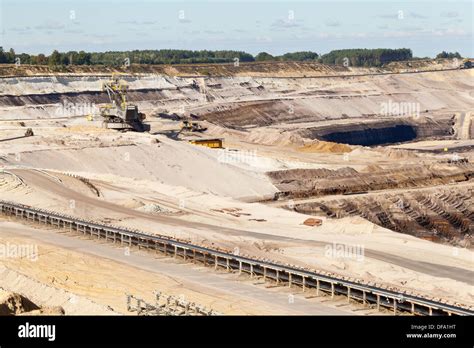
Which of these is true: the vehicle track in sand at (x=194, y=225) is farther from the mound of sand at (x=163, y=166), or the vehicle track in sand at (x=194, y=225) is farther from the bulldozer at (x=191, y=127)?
the bulldozer at (x=191, y=127)

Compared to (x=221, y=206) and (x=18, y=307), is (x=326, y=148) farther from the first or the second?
(x=18, y=307)

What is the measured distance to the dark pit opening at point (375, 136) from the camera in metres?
125

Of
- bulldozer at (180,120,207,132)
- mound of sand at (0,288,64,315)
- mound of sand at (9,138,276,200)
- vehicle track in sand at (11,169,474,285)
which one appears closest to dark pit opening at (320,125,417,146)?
bulldozer at (180,120,207,132)

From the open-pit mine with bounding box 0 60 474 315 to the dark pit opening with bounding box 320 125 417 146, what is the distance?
0.34m

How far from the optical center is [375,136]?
131 m

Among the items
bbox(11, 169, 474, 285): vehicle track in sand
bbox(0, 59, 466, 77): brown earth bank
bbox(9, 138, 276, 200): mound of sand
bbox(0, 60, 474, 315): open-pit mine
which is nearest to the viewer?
bbox(0, 60, 474, 315): open-pit mine

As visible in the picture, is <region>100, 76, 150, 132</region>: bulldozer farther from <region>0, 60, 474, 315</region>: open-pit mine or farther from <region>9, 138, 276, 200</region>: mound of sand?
<region>9, 138, 276, 200</region>: mound of sand

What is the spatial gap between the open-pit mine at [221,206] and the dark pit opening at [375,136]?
34cm

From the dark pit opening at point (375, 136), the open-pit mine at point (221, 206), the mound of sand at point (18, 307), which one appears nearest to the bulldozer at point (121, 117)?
the open-pit mine at point (221, 206)

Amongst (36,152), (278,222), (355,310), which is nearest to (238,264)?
Result: (355,310)

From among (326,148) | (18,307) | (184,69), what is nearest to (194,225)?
(18,307)

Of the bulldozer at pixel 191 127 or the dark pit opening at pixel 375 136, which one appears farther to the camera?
the dark pit opening at pixel 375 136

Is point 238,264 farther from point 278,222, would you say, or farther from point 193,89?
point 193,89

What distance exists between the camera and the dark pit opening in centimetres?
12506
